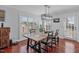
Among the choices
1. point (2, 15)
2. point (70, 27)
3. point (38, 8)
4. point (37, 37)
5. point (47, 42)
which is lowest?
point (47, 42)

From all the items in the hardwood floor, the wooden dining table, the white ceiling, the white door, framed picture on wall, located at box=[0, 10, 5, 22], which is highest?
the white ceiling

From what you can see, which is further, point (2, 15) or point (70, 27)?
point (70, 27)

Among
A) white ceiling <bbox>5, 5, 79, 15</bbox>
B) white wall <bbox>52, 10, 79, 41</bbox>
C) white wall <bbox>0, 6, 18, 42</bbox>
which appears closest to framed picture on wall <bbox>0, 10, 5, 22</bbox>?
white wall <bbox>0, 6, 18, 42</bbox>

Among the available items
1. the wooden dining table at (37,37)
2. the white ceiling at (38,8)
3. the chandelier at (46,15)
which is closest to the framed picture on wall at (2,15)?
the white ceiling at (38,8)

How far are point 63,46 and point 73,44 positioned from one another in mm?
228

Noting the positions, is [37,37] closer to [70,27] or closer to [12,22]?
[12,22]

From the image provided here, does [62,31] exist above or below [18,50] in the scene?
above

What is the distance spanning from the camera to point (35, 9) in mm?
2373

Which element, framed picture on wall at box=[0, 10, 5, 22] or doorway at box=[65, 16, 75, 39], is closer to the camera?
framed picture on wall at box=[0, 10, 5, 22]

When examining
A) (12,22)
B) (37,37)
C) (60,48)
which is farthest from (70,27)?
(12,22)

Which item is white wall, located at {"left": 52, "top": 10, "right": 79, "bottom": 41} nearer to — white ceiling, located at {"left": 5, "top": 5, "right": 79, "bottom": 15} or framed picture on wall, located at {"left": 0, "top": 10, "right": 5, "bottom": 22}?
white ceiling, located at {"left": 5, "top": 5, "right": 79, "bottom": 15}
